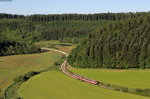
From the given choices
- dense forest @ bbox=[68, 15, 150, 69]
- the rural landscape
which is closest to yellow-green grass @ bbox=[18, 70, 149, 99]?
the rural landscape

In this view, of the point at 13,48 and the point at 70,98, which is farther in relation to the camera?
the point at 13,48

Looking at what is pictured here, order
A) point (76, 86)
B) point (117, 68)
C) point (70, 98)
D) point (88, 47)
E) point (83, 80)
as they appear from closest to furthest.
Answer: point (70, 98)
point (76, 86)
point (83, 80)
point (117, 68)
point (88, 47)

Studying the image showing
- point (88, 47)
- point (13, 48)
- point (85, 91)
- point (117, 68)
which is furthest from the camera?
point (13, 48)

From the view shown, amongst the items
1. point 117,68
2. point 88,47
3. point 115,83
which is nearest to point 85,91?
point 115,83

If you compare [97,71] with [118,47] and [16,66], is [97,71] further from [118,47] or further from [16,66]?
[16,66]

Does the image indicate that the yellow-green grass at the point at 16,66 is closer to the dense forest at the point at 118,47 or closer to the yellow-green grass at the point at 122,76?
the dense forest at the point at 118,47

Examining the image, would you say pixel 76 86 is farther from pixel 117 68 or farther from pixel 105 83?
pixel 117 68
